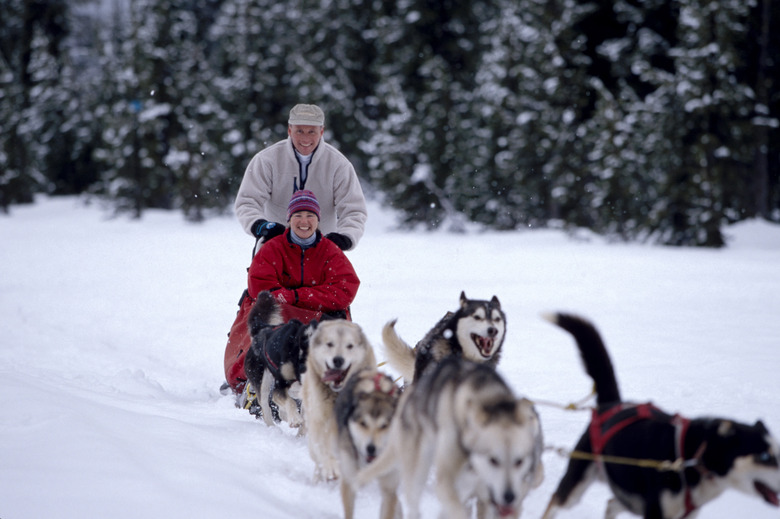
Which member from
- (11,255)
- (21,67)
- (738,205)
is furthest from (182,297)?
(21,67)

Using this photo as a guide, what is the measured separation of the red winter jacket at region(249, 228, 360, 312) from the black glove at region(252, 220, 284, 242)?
22 cm

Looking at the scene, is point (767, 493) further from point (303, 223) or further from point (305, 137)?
point (305, 137)

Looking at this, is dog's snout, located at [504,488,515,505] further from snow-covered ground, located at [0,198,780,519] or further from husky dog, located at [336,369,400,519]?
snow-covered ground, located at [0,198,780,519]

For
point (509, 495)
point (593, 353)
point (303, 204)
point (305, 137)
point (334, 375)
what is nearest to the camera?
point (509, 495)

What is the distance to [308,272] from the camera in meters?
5.12

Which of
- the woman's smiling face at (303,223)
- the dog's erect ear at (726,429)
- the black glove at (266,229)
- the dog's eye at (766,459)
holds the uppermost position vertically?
the woman's smiling face at (303,223)

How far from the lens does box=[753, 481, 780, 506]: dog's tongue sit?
7.22ft

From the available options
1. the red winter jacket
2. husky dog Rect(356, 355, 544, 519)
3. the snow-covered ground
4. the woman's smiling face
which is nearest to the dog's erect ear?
husky dog Rect(356, 355, 544, 519)

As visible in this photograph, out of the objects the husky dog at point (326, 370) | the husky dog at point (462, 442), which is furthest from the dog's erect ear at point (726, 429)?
the husky dog at point (326, 370)

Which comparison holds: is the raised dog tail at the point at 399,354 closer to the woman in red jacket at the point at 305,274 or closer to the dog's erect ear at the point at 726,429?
the woman in red jacket at the point at 305,274

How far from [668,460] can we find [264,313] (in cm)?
327

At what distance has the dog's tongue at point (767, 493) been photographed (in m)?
2.20

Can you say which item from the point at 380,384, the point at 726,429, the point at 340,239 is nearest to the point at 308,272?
the point at 340,239

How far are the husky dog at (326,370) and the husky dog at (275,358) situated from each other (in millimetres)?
408
